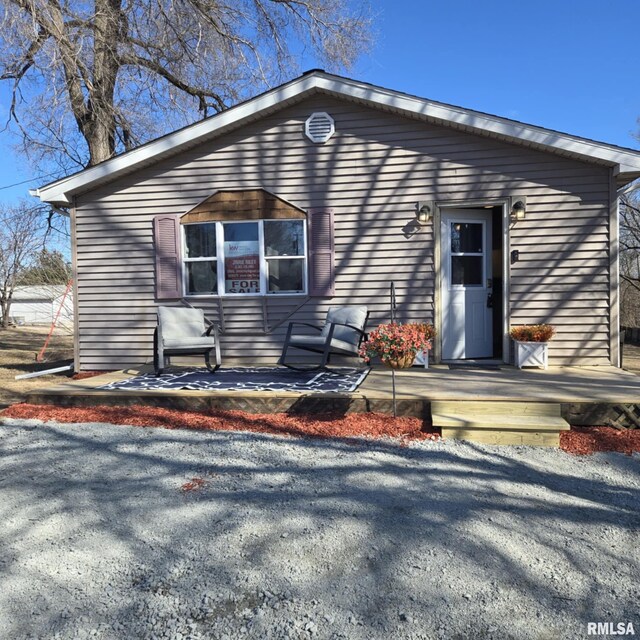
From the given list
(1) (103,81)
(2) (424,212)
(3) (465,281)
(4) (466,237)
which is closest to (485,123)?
(2) (424,212)

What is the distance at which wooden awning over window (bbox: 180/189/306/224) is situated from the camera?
6.55m

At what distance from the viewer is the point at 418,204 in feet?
20.6

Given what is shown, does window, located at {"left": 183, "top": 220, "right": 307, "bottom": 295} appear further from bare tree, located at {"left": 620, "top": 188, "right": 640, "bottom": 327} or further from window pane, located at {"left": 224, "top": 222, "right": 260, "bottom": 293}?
bare tree, located at {"left": 620, "top": 188, "right": 640, "bottom": 327}

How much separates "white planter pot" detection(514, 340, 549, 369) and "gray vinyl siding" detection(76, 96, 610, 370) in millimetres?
284

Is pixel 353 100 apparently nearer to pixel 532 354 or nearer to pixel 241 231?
pixel 241 231

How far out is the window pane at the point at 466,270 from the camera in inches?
254

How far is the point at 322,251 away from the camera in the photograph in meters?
6.45

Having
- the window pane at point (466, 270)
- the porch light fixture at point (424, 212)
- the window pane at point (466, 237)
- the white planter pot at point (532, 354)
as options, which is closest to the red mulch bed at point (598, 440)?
the white planter pot at point (532, 354)

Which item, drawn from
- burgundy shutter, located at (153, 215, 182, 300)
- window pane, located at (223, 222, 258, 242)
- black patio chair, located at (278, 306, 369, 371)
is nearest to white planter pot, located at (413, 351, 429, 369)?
black patio chair, located at (278, 306, 369, 371)

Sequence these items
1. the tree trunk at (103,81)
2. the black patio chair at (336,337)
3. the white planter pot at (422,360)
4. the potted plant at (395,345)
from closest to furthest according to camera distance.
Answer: the potted plant at (395,345), the black patio chair at (336,337), the white planter pot at (422,360), the tree trunk at (103,81)

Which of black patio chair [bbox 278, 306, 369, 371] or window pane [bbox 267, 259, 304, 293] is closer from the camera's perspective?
black patio chair [bbox 278, 306, 369, 371]

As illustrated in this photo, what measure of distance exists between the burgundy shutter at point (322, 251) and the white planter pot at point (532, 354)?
2336mm

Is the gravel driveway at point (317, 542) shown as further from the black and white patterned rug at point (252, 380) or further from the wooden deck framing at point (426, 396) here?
the black and white patterned rug at point (252, 380)

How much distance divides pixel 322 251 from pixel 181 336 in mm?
2004
